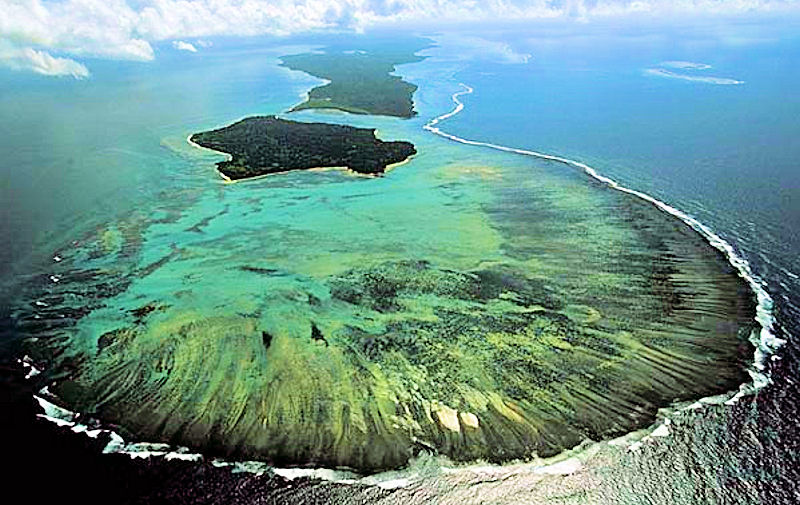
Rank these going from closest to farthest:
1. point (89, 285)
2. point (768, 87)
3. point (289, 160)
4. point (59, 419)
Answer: point (59, 419) < point (89, 285) < point (289, 160) < point (768, 87)

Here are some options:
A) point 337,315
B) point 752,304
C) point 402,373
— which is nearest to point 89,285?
point 337,315

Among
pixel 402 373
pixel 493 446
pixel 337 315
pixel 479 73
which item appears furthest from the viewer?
pixel 479 73

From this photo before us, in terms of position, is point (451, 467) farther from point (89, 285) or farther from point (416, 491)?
point (89, 285)

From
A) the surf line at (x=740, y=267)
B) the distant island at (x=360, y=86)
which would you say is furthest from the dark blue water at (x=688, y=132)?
the distant island at (x=360, y=86)

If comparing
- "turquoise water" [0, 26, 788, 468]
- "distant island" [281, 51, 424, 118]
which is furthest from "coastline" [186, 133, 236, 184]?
"distant island" [281, 51, 424, 118]

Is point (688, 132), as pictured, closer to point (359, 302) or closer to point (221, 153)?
point (221, 153)

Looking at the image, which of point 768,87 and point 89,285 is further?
point 768,87

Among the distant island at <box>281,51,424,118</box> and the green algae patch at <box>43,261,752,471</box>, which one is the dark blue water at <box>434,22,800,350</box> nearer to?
the green algae patch at <box>43,261,752,471</box>
